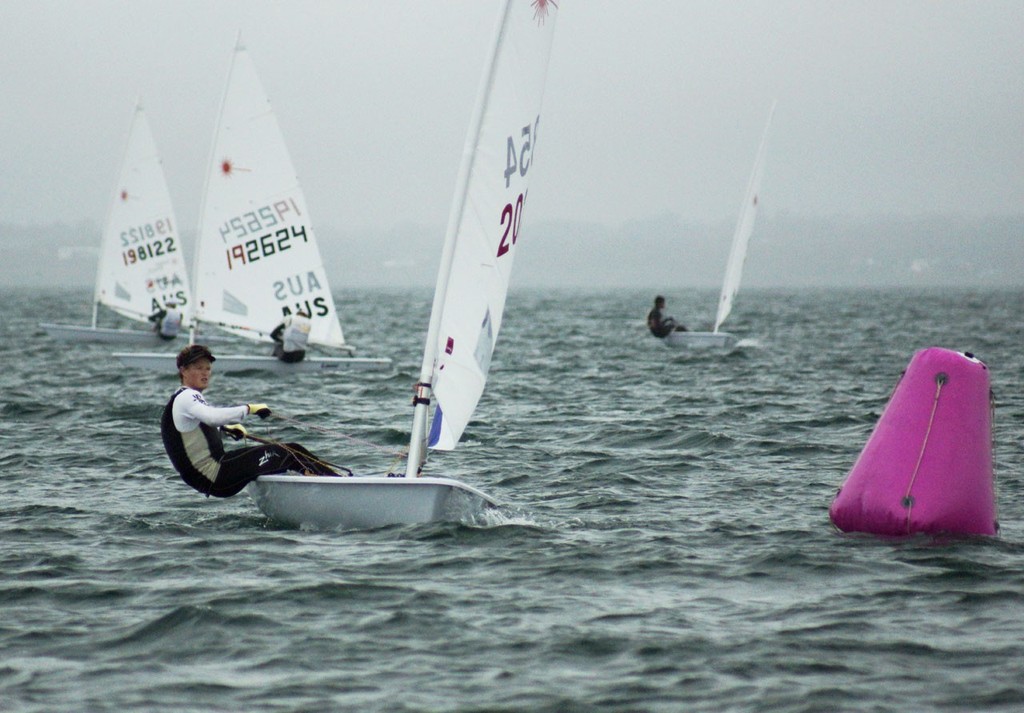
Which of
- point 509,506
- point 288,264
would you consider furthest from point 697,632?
point 288,264

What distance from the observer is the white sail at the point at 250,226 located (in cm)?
1986

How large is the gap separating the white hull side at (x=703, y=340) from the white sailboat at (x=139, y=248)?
1140 centimetres

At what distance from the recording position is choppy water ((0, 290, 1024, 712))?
596 centimetres

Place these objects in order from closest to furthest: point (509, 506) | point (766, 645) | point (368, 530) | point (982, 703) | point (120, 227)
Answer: point (982, 703)
point (766, 645)
point (368, 530)
point (509, 506)
point (120, 227)

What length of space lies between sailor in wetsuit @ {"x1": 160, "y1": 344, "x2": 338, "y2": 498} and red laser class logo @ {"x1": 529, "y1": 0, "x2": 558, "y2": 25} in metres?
3.35

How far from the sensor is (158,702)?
18.9 feet

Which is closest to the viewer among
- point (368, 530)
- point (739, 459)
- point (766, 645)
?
point (766, 645)

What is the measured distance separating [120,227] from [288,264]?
895cm

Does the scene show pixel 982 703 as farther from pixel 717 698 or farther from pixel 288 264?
pixel 288 264

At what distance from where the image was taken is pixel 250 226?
20.1 metres

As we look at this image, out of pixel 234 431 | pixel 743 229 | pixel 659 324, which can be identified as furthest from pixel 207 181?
pixel 743 229

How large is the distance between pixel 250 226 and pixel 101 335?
9580 mm

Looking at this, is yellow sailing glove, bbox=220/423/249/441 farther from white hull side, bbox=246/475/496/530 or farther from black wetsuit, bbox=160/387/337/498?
white hull side, bbox=246/475/496/530

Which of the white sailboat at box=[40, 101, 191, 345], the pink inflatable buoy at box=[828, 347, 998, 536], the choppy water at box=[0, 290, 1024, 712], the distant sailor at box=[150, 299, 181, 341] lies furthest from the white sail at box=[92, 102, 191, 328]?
the pink inflatable buoy at box=[828, 347, 998, 536]
